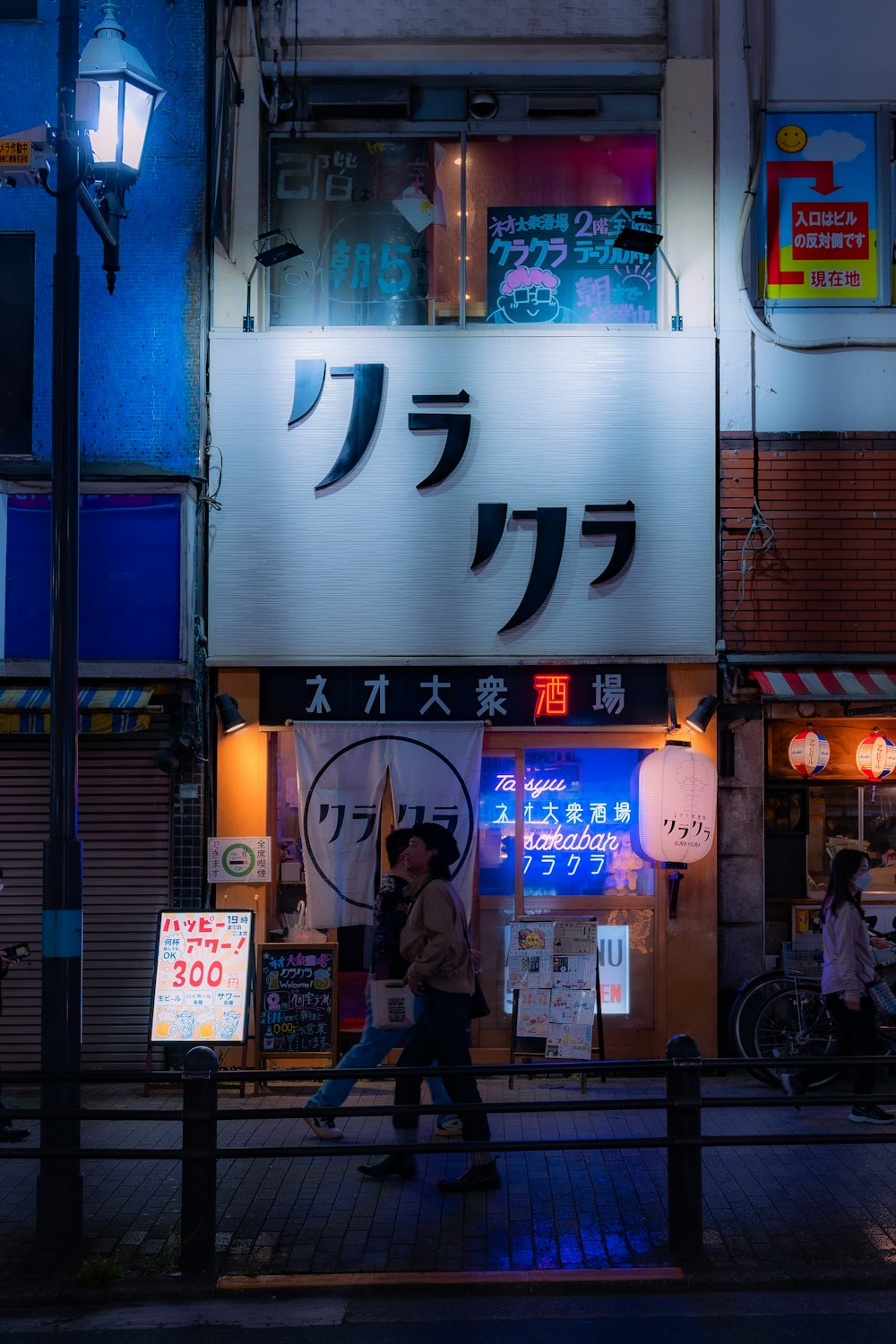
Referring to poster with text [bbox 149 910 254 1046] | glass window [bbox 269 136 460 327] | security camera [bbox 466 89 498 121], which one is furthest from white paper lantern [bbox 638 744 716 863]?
security camera [bbox 466 89 498 121]

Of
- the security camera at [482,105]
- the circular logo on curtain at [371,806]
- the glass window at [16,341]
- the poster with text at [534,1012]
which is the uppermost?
the security camera at [482,105]

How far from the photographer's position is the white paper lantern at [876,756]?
1060 centimetres

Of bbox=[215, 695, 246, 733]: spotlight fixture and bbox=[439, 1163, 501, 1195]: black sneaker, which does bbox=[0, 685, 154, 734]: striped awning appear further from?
bbox=[439, 1163, 501, 1195]: black sneaker

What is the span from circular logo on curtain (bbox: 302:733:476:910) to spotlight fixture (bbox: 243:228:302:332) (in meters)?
3.78

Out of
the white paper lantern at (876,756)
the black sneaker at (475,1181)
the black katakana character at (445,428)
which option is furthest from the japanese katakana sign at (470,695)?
the black sneaker at (475,1181)

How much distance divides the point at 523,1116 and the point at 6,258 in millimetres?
8413

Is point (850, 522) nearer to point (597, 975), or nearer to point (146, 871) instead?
point (597, 975)

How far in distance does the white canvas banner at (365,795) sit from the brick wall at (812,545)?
8.63 ft

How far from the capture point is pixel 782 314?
10930 millimetres

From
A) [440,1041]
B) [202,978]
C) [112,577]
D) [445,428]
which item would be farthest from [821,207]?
[202,978]

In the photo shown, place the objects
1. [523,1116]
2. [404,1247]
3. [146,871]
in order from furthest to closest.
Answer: [146,871] < [523,1116] < [404,1247]

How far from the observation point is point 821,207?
1101cm

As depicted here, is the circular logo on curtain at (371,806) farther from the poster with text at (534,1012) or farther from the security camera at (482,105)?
the security camera at (482,105)

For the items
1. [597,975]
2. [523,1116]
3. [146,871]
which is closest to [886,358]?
[597,975]
